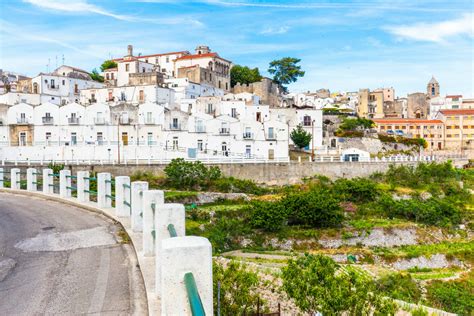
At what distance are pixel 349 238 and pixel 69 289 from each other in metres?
27.2

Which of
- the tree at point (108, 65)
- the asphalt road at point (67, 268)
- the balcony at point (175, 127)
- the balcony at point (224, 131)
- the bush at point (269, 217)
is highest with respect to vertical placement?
the tree at point (108, 65)

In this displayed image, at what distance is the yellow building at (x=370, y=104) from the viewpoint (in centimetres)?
10969

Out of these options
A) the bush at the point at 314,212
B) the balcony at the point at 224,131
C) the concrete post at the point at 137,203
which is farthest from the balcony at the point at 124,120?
the concrete post at the point at 137,203

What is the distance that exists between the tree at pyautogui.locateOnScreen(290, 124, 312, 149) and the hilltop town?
0.22 metres

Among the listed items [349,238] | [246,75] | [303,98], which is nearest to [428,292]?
[349,238]

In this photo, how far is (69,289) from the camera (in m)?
7.48

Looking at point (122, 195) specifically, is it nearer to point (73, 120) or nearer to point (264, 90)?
point (73, 120)

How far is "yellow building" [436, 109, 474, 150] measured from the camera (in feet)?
310

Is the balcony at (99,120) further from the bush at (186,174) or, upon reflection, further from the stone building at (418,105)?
the stone building at (418,105)

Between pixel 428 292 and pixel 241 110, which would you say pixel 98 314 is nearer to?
pixel 428 292

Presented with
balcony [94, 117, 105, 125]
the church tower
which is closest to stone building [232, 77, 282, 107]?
balcony [94, 117, 105, 125]

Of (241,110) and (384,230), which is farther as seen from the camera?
(241,110)

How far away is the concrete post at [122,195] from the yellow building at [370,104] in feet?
336

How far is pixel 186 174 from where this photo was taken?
42219 mm
